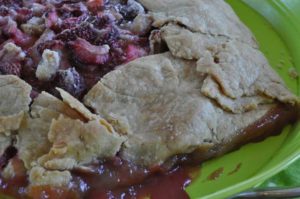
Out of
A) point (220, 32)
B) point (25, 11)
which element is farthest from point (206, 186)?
point (25, 11)

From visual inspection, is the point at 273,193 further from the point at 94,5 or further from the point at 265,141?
the point at 94,5

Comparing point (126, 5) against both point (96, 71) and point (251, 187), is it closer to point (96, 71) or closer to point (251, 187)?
point (96, 71)

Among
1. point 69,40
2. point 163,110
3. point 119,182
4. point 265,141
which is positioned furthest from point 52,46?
point 265,141

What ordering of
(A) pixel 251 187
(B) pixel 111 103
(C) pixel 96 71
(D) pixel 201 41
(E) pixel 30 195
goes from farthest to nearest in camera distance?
(D) pixel 201 41
(C) pixel 96 71
(B) pixel 111 103
(A) pixel 251 187
(E) pixel 30 195

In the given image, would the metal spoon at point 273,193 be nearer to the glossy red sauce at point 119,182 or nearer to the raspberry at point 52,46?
the glossy red sauce at point 119,182

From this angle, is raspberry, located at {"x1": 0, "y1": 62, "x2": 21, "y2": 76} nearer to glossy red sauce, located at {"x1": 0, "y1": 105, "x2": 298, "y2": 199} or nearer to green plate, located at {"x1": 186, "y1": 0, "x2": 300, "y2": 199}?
glossy red sauce, located at {"x1": 0, "y1": 105, "x2": 298, "y2": 199}

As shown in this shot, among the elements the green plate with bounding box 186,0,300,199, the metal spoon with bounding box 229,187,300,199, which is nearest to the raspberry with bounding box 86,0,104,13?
the green plate with bounding box 186,0,300,199
